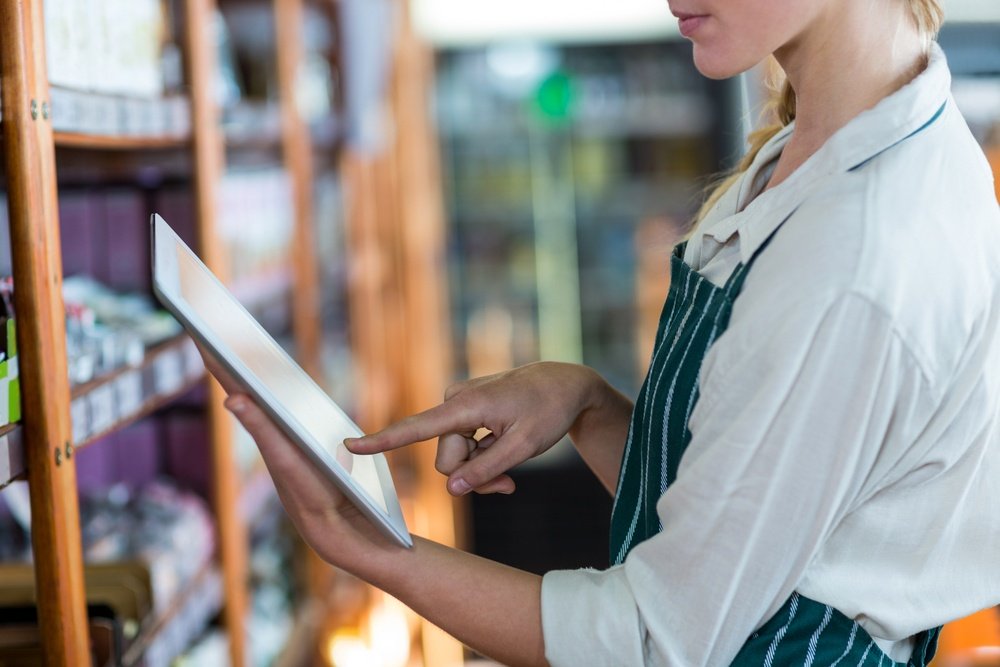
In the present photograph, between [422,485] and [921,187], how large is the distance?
3.88 meters

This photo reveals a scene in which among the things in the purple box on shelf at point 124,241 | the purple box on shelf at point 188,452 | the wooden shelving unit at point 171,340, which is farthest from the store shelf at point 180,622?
the purple box on shelf at point 124,241

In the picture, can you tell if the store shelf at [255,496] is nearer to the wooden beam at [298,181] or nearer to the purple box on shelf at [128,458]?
the purple box on shelf at [128,458]

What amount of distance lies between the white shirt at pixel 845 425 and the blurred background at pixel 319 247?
53 centimetres

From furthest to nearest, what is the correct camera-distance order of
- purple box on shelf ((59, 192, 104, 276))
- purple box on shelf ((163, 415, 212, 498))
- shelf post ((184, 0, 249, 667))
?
purple box on shelf ((163, 415, 212, 498))
purple box on shelf ((59, 192, 104, 276))
shelf post ((184, 0, 249, 667))

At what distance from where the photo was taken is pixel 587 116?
582cm

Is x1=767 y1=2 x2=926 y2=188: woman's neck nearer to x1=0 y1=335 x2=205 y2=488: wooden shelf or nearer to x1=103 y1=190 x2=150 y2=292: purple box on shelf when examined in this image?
x1=0 y1=335 x2=205 y2=488: wooden shelf

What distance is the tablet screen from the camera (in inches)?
33.7

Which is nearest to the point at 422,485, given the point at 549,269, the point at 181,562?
the point at 549,269

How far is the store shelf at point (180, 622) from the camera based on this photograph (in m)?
1.58

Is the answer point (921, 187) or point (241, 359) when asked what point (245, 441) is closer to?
point (241, 359)

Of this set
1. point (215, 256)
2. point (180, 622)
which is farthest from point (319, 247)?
point (180, 622)

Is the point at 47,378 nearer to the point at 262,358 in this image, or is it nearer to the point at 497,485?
the point at 262,358

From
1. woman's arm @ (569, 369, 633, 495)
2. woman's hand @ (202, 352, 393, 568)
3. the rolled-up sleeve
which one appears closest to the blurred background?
woman's arm @ (569, 369, 633, 495)

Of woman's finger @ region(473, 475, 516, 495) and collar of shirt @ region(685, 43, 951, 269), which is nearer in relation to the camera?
collar of shirt @ region(685, 43, 951, 269)
